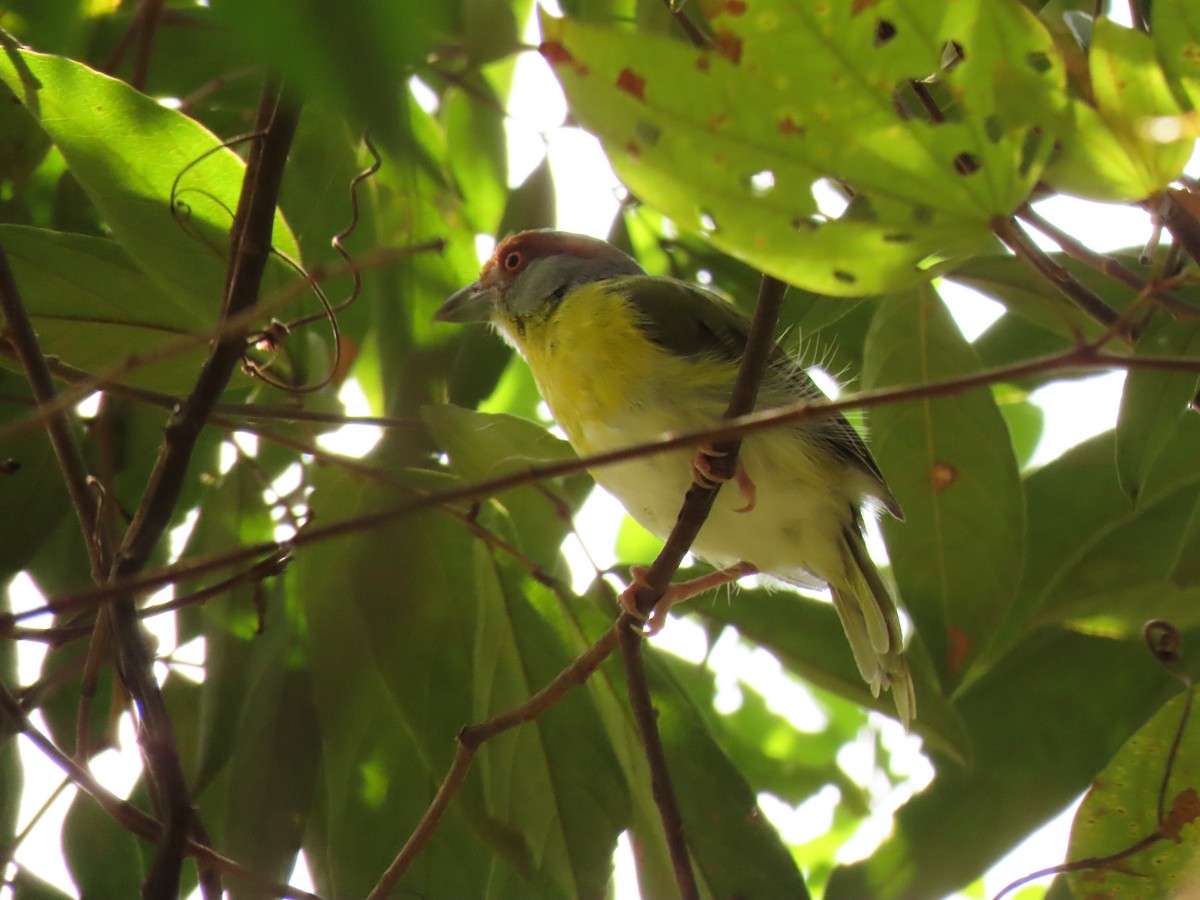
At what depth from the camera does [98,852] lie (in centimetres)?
249

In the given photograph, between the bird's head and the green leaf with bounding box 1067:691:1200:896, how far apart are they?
1.80m

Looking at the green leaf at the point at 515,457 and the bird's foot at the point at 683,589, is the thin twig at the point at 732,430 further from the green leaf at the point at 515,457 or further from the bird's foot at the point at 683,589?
the bird's foot at the point at 683,589

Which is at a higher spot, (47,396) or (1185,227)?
(47,396)

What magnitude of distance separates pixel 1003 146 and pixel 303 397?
1.62m

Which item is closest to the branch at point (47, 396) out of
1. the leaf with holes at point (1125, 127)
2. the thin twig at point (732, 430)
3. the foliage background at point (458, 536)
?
the foliage background at point (458, 536)

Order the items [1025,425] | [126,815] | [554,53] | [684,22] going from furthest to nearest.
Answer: [1025,425], [684,22], [126,815], [554,53]

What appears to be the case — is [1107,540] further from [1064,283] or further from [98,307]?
[98,307]

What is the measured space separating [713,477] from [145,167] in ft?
3.69

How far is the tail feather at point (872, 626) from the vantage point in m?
2.78

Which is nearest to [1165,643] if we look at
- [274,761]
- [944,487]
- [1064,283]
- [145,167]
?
[1064,283]

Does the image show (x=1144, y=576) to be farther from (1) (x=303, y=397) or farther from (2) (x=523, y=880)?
(1) (x=303, y=397)

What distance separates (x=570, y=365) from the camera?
10.1ft

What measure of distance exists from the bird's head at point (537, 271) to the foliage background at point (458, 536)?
31 cm

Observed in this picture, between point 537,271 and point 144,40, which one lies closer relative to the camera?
point 144,40
